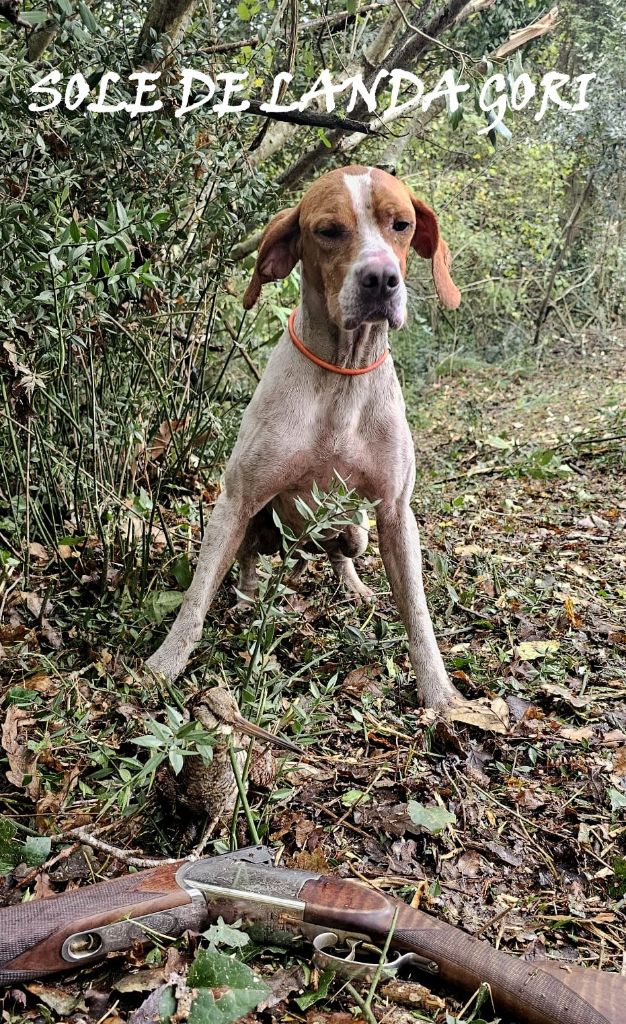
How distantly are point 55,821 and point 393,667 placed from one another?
4.64ft

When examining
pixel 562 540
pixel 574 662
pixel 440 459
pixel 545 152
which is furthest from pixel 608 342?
pixel 574 662

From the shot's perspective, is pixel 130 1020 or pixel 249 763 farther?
pixel 249 763

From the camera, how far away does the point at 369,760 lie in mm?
2387

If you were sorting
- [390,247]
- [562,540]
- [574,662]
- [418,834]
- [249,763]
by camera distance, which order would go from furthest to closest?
1. [562,540]
2. [574,662]
3. [390,247]
4. [418,834]
5. [249,763]

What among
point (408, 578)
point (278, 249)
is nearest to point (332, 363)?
point (278, 249)

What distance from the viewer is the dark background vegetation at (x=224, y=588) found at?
6.55 feet

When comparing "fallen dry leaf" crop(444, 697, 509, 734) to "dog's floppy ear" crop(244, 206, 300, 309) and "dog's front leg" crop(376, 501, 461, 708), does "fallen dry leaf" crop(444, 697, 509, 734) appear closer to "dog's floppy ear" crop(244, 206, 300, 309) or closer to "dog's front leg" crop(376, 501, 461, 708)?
"dog's front leg" crop(376, 501, 461, 708)

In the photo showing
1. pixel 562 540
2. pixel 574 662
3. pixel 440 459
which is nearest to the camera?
pixel 574 662

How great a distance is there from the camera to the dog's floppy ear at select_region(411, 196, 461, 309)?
304 cm

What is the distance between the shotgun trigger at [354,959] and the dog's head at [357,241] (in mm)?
1825

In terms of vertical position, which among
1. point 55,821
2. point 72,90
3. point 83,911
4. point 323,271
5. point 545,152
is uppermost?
point 545,152

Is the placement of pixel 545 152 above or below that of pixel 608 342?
above

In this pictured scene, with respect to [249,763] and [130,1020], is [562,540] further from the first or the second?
[130,1020]

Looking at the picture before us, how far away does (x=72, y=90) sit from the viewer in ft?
9.42
